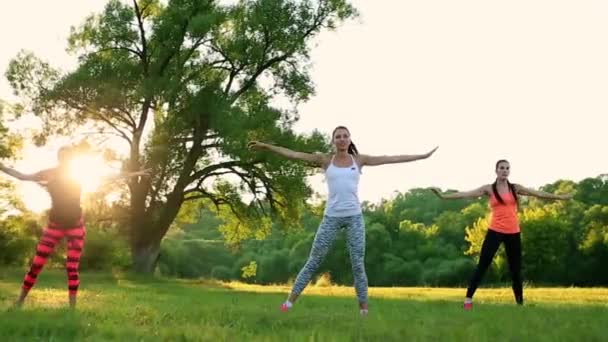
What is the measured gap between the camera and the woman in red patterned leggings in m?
9.36

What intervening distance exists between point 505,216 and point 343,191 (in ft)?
12.1

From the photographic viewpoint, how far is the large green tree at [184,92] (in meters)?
29.2

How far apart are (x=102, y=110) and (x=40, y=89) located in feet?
9.19

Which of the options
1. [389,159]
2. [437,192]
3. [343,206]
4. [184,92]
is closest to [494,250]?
[437,192]

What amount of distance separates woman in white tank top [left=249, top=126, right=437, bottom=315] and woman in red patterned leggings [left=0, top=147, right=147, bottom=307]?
2.62 meters

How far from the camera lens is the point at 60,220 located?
9.36 meters

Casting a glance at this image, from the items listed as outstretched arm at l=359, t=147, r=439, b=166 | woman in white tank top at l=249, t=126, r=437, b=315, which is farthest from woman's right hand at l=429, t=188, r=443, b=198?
woman in white tank top at l=249, t=126, r=437, b=315

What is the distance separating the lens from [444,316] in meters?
8.89

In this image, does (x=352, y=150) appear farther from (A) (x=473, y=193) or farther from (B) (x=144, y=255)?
(B) (x=144, y=255)

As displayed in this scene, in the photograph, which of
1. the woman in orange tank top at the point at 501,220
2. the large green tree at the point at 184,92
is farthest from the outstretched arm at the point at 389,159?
the large green tree at the point at 184,92

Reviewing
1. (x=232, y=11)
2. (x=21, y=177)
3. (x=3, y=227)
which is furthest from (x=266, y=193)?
(x=21, y=177)

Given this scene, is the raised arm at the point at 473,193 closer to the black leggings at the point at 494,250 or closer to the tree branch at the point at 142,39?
the black leggings at the point at 494,250

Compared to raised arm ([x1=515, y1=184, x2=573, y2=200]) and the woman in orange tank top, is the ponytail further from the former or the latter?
raised arm ([x1=515, y1=184, x2=573, y2=200])

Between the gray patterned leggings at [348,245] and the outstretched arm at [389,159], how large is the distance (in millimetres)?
741
